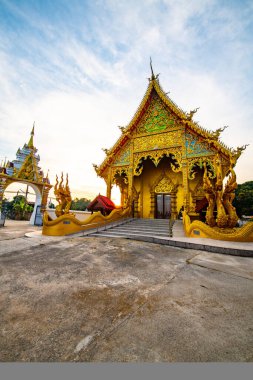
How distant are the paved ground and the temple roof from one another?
812 centimetres

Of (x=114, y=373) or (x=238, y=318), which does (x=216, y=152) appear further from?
(x=114, y=373)

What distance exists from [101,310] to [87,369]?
774 mm

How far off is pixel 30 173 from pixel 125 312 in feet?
48.9

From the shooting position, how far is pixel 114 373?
1.16 metres

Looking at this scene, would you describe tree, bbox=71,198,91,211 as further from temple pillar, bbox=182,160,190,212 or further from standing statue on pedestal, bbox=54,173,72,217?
temple pillar, bbox=182,160,190,212

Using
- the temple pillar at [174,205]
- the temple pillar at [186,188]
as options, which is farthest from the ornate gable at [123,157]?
the temple pillar at [174,205]

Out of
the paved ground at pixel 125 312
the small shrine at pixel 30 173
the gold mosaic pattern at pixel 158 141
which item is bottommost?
the paved ground at pixel 125 312

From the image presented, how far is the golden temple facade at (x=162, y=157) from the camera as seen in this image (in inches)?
397

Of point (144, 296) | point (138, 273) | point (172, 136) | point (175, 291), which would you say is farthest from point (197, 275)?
point (172, 136)

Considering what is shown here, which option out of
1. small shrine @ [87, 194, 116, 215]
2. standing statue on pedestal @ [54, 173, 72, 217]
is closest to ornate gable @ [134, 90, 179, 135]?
small shrine @ [87, 194, 116, 215]

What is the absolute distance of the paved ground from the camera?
1333 mm

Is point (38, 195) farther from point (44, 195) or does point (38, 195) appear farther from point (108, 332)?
point (108, 332)

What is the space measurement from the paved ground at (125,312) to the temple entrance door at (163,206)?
9988 mm

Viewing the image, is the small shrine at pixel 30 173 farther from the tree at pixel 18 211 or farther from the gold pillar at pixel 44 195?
the tree at pixel 18 211
